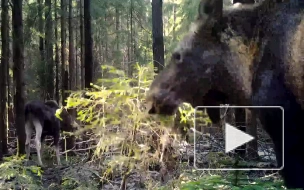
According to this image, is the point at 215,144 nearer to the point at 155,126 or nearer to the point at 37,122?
the point at 155,126

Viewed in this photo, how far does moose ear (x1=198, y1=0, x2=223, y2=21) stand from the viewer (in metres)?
4.05

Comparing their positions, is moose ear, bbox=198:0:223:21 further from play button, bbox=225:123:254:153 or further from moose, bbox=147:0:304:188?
play button, bbox=225:123:254:153

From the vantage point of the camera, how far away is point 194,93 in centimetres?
420

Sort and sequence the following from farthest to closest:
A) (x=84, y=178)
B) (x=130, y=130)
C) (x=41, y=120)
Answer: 1. (x=41, y=120)
2. (x=84, y=178)
3. (x=130, y=130)

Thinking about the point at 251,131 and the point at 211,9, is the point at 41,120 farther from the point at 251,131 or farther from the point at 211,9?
the point at 211,9

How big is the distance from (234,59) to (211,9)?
20.5 inches

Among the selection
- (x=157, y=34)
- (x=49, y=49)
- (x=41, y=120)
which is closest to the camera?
(x=157, y=34)

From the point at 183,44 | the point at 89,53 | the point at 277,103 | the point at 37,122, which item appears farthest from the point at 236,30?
the point at 37,122

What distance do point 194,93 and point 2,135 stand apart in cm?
890

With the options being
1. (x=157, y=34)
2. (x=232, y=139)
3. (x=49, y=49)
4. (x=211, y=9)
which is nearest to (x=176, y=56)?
(x=211, y=9)

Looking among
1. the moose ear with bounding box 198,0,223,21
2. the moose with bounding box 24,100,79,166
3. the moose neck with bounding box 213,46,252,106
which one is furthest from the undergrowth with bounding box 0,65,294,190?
the moose with bounding box 24,100,79,166
